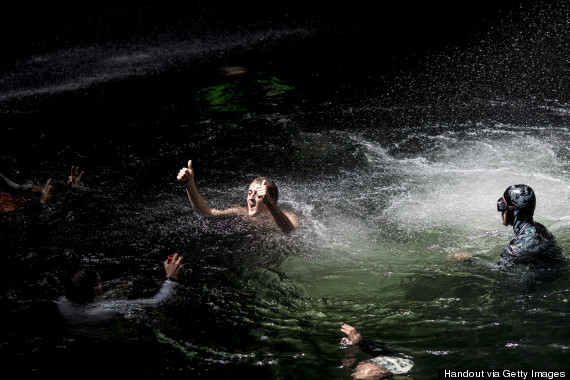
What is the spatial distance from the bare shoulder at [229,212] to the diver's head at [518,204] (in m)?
3.34

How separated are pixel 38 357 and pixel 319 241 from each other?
3555mm

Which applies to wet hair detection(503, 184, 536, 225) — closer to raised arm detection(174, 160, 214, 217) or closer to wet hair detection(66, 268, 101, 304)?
raised arm detection(174, 160, 214, 217)

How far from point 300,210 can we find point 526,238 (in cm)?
324

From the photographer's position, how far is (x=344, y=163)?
8.87 meters

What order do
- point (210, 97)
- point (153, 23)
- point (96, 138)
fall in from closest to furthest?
point (96, 138) → point (210, 97) → point (153, 23)

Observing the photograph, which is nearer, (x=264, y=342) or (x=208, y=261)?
(x=264, y=342)

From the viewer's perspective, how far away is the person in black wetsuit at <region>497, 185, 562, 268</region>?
15.8 feet

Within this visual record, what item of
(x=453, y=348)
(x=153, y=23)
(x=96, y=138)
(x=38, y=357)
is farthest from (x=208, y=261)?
(x=153, y=23)

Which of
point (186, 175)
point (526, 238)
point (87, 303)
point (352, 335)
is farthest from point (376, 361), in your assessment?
point (186, 175)

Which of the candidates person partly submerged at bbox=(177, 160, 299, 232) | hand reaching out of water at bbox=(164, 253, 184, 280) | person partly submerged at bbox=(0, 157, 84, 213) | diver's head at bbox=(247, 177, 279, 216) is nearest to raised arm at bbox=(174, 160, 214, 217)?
person partly submerged at bbox=(177, 160, 299, 232)

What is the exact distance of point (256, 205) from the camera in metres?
6.39

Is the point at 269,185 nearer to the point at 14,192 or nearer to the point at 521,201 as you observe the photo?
the point at 521,201

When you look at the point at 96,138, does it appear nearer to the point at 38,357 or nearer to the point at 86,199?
the point at 86,199

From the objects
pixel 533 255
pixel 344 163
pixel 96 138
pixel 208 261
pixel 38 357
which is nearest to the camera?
pixel 38 357
